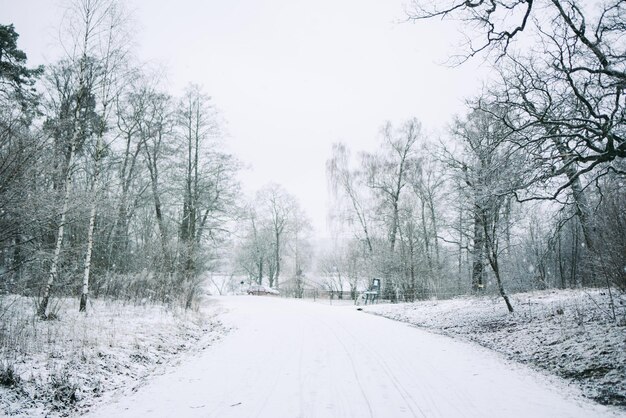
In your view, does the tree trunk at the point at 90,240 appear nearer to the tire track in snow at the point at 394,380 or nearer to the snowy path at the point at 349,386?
the snowy path at the point at 349,386

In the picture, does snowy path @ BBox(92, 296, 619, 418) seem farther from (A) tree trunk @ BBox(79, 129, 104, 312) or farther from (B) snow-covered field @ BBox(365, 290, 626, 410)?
(A) tree trunk @ BBox(79, 129, 104, 312)

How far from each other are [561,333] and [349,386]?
566cm

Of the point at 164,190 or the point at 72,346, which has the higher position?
the point at 164,190

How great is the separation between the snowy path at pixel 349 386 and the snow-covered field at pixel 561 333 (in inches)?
21.2

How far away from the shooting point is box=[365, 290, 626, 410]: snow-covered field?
5.63 m

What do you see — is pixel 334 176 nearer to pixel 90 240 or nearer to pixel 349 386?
pixel 90 240

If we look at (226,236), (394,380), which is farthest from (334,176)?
(394,380)

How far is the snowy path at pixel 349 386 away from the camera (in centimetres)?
438

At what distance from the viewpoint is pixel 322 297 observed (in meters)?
42.1

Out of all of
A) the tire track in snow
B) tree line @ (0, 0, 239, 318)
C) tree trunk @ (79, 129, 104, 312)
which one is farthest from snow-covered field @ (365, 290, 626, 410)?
tree trunk @ (79, 129, 104, 312)

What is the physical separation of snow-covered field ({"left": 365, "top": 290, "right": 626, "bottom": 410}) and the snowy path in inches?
21.2

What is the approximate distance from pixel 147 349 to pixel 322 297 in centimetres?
3584

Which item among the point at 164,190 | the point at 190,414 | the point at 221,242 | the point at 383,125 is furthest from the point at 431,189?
the point at 190,414

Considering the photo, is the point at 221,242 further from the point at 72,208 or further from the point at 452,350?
the point at 452,350
